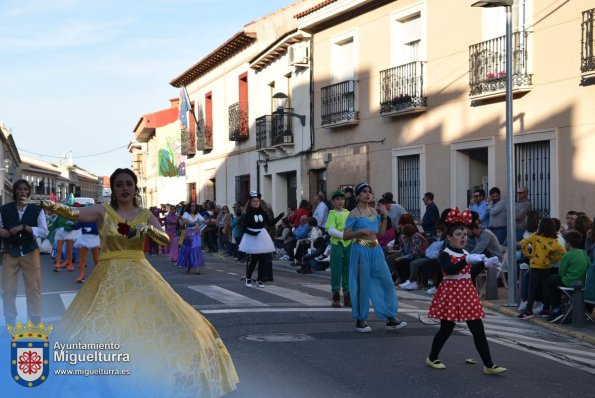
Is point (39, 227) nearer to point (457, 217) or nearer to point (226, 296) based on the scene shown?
point (226, 296)

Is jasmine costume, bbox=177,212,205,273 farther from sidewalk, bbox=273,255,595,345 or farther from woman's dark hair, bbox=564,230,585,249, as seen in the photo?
woman's dark hair, bbox=564,230,585,249

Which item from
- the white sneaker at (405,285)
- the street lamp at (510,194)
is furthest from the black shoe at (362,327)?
the white sneaker at (405,285)

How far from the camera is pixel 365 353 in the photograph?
8.20 m

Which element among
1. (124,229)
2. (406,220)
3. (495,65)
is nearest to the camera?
(124,229)

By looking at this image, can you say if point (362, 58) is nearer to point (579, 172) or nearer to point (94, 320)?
point (579, 172)

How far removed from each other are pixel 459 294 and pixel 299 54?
63.1 ft

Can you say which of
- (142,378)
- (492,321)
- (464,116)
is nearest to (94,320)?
(142,378)

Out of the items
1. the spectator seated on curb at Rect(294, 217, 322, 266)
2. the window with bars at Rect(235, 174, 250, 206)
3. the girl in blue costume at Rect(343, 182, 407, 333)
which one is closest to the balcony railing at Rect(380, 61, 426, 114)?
the spectator seated on curb at Rect(294, 217, 322, 266)

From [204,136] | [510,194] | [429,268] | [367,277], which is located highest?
[204,136]

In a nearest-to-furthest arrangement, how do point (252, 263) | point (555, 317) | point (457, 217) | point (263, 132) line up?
point (457, 217) < point (555, 317) < point (252, 263) < point (263, 132)

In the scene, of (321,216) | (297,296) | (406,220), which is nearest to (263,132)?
(321,216)

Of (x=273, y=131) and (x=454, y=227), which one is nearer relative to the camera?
(x=454, y=227)

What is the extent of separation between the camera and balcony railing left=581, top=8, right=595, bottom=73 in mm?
14125

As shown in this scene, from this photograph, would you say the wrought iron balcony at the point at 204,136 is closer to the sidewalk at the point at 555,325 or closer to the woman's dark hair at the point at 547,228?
the sidewalk at the point at 555,325
